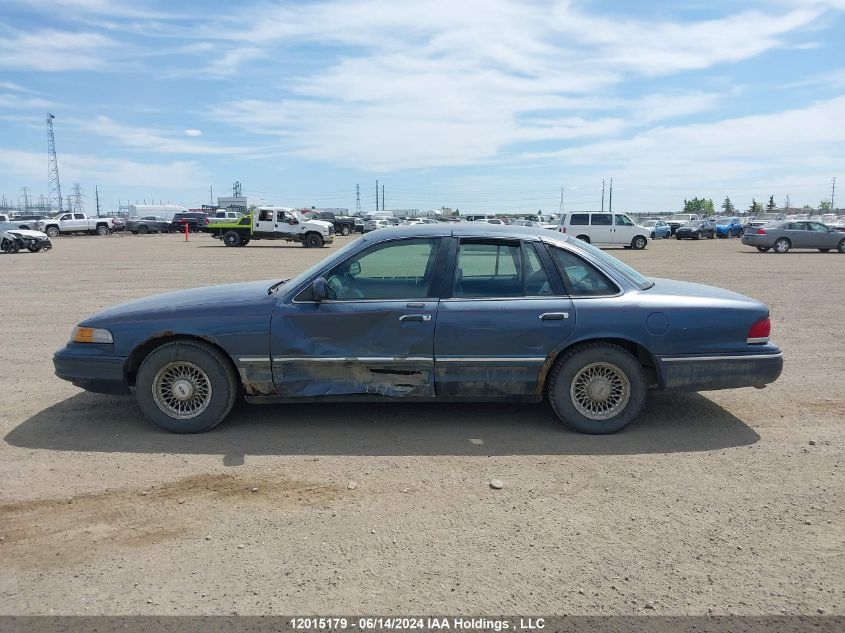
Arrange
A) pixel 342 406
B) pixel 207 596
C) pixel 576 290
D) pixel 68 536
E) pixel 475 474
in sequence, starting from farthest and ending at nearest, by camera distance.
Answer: pixel 342 406 < pixel 576 290 < pixel 475 474 < pixel 68 536 < pixel 207 596

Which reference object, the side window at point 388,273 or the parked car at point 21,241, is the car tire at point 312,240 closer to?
the parked car at point 21,241

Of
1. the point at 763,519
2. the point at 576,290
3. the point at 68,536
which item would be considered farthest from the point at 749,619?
the point at 68,536

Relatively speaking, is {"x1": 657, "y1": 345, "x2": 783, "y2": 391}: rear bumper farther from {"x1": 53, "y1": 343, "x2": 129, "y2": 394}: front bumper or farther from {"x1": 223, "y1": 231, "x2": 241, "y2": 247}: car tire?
{"x1": 223, "y1": 231, "x2": 241, "y2": 247}: car tire

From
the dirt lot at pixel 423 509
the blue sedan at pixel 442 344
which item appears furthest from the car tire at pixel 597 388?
the dirt lot at pixel 423 509

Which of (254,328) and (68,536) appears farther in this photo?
(254,328)

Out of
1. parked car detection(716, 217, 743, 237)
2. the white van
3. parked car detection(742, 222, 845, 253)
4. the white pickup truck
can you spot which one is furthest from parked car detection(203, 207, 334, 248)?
parked car detection(716, 217, 743, 237)

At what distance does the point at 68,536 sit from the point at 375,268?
105 inches

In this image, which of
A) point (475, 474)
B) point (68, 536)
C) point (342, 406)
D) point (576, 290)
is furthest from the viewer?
point (342, 406)

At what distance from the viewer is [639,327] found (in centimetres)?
494

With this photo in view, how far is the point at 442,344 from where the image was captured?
16.1 ft

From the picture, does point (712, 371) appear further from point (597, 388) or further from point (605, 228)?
point (605, 228)

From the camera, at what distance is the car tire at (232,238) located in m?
34.6

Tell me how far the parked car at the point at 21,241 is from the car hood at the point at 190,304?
2817cm

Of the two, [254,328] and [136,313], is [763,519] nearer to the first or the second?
[254,328]
